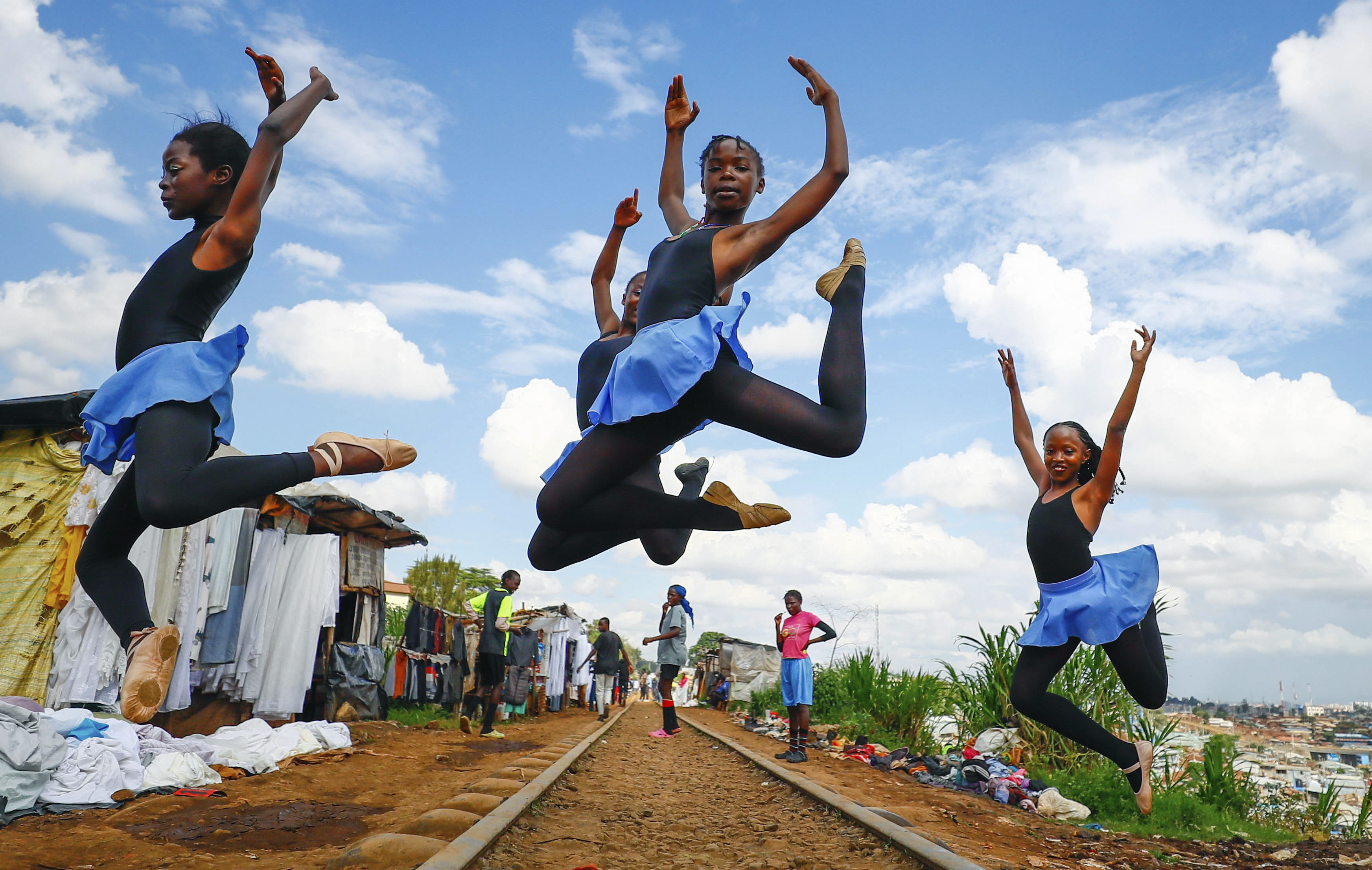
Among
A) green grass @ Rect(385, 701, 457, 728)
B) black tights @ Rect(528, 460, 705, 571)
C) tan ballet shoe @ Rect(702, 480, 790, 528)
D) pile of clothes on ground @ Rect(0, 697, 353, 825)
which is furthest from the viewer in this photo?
green grass @ Rect(385, 701, 457, 728)

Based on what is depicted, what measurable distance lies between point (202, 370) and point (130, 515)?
67cm

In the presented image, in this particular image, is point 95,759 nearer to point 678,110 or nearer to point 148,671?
point 148,671

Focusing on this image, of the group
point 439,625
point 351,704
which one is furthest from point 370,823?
point 439,625

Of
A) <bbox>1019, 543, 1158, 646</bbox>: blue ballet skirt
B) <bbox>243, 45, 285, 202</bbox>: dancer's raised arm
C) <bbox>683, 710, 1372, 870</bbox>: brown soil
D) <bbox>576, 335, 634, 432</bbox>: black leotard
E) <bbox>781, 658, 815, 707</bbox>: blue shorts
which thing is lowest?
<bbox>683, 710, 1372, 870</bbox>: brown soil

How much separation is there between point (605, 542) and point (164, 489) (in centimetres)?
156

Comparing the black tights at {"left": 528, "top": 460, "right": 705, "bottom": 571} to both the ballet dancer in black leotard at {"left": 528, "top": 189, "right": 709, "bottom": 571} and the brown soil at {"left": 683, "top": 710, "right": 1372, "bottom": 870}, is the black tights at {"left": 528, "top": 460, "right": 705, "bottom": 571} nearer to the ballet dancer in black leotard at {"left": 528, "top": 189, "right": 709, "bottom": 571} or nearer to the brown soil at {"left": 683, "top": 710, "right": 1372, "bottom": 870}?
the ballet dancer in black leotard at {"left": 528, "top": 189, "right": 709, "bottom": 571}

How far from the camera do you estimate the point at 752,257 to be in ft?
9.03

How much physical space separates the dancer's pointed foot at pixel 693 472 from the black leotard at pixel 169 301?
Answer: 1.95 m

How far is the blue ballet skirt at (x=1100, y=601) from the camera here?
12.0ft

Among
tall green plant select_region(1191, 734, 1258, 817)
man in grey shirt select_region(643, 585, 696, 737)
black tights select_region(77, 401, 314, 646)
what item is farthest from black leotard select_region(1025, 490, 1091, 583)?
man in grey shirt select_region(643, 585, 696, 737)

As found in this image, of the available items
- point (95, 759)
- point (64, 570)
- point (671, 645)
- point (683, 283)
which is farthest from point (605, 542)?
point (671, 645)

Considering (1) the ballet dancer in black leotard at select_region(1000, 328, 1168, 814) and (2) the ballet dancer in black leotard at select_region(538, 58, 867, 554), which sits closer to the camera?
(2) the ballet dancer in black leotard at select_region(538, 58, 867, 554)

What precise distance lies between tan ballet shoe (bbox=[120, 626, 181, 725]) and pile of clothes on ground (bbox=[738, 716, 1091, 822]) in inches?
260

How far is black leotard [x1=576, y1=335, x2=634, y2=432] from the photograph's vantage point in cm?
329
